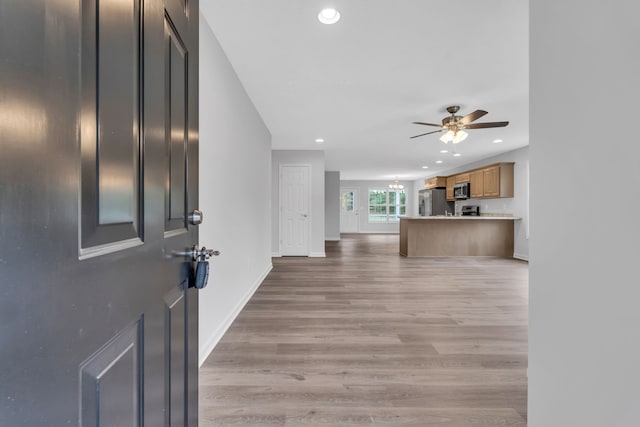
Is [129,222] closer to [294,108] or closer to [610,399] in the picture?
[610,399]

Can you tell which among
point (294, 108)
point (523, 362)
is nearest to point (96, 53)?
point (523, 362)

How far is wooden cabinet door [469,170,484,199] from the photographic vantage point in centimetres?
698

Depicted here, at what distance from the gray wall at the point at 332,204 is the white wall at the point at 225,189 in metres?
6.17

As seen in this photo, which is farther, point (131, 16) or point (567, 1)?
point (567, 1)

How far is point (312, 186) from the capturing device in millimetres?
6074

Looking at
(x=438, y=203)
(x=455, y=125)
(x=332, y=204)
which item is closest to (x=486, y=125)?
(x=455, y=125)

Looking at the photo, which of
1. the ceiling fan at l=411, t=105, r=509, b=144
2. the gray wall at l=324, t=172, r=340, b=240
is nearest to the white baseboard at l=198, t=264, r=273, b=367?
the ceiling fan at l=411, t=105, r=509, b=144

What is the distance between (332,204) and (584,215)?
8965 mm

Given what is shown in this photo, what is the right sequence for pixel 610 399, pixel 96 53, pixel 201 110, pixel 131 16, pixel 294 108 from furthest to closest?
pixel 294 108 < pixel 201 110 < pixel 610 399 < pixel 131 16 < pixel 96 53

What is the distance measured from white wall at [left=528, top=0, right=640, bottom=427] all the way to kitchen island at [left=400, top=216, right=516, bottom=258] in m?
5.47

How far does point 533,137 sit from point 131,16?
4.10 ft

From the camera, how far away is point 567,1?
0.86 meters

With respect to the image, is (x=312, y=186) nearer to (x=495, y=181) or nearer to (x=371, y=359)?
(x=495, y=181)

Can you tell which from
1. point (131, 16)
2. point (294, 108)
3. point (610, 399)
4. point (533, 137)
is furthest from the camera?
point (294, 108)
